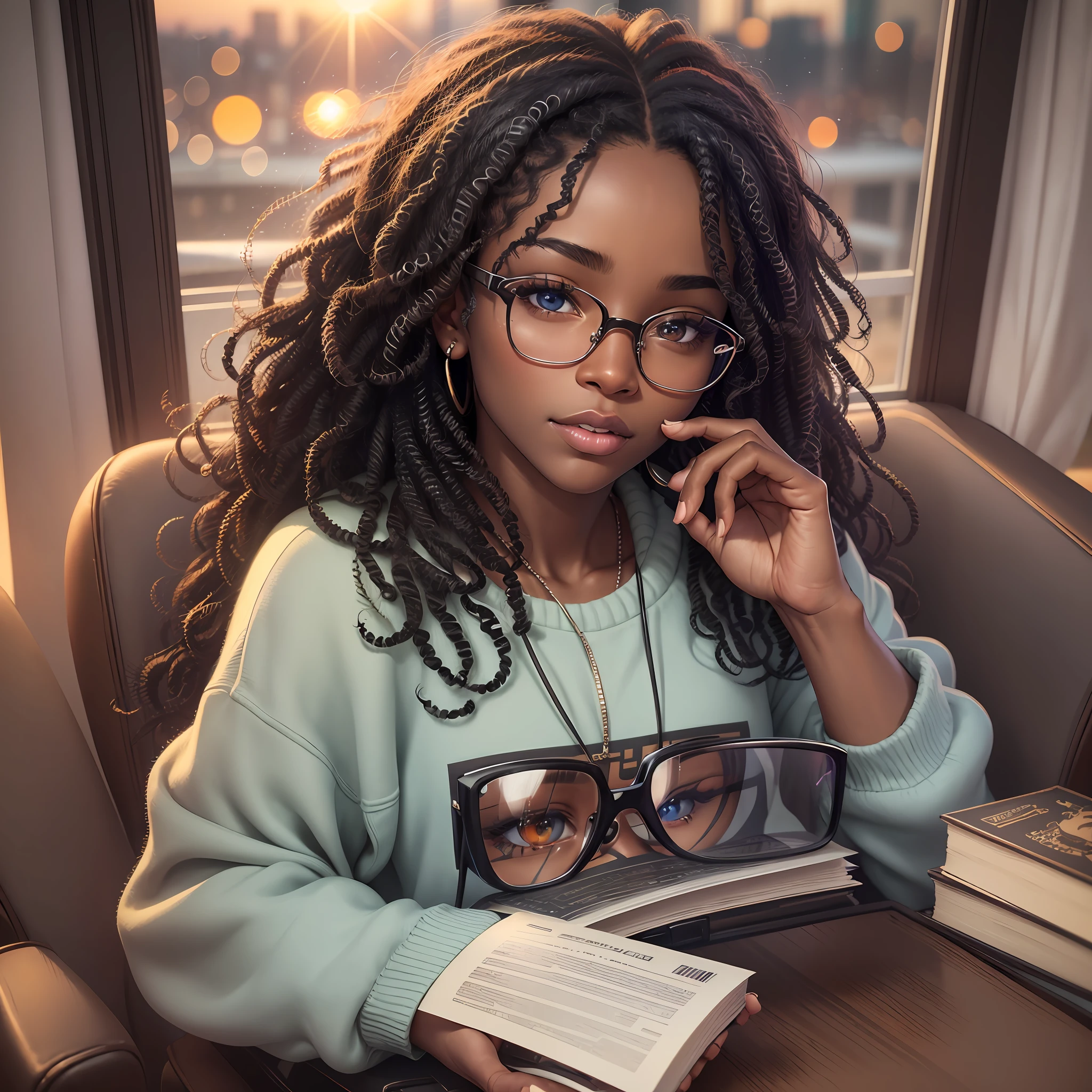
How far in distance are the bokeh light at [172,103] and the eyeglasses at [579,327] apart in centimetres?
90

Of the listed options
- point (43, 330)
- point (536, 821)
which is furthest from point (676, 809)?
point (43, 330)

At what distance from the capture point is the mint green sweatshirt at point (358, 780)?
0.70m

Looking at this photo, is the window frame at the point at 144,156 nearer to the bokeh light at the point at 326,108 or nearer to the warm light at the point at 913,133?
the warm light at the point at 913,133

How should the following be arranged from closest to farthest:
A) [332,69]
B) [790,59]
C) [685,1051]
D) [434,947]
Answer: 1. [685,1051]
2. [434,947]
3. [332,69]
4. [790,59]

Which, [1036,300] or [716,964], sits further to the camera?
[1036,300]

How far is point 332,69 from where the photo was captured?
1.55 meters

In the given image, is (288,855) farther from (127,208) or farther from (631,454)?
(127,208)

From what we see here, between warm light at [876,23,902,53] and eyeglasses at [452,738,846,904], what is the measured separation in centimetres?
159

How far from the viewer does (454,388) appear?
0.98 metres

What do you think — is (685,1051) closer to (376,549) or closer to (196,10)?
(376,549)

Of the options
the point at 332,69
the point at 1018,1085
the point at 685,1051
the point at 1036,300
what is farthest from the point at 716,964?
the point at 1036,300

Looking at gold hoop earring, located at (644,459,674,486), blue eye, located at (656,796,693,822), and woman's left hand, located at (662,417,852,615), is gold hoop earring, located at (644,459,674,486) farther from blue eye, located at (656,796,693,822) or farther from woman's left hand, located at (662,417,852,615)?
blue eye, located at (656,796,693,822)

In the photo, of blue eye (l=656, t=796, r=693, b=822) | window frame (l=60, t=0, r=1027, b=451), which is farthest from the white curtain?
blue eye (l=656, t=796, r=693, b=822)

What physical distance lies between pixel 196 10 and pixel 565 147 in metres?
0.96
